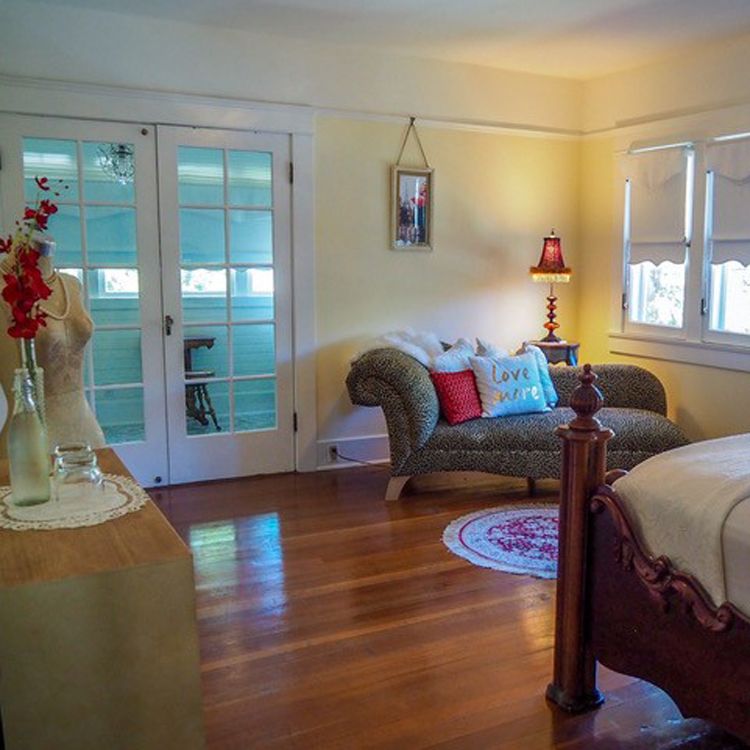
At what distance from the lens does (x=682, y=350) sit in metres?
4.90

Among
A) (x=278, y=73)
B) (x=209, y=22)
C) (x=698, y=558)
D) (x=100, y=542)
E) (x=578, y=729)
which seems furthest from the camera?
(x=278, y=73)

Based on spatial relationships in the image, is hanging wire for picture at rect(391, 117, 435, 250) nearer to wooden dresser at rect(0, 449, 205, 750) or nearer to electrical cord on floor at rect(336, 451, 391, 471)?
electrical cord on floor at rect(336, 451, 391, 471)

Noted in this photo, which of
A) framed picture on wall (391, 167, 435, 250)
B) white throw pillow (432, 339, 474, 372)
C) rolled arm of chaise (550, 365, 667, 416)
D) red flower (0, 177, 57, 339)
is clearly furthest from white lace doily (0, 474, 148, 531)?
framed picture on wall (391, 167, 435, 250)

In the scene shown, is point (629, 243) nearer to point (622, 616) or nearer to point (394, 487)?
point (394, 487)

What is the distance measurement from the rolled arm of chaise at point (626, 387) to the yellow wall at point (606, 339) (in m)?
0.25

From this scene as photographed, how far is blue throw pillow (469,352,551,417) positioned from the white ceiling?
5.90 ft

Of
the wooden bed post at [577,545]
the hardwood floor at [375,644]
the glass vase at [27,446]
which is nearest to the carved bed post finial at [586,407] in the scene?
the wooden bed post at [577,545]

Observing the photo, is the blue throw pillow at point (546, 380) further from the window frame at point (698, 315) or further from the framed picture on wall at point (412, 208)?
the framed picture on wall at point (412, 208)

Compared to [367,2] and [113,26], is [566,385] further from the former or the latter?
[113,26]

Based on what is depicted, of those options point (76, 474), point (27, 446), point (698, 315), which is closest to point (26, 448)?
point (27, 446)

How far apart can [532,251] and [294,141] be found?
1852 mm

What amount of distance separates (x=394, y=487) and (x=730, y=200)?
2.48 meters

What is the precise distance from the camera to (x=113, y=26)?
411cm

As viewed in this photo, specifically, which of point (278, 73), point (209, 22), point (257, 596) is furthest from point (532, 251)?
point (257, 596)
